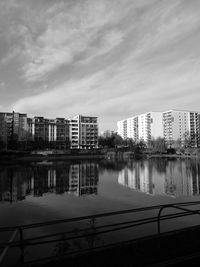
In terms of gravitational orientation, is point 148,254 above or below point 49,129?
below

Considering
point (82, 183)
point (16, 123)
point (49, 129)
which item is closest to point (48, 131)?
point (49, 129)

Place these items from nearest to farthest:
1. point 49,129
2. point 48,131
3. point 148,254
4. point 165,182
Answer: point 148,254 → point 165,182 → point 48,131 → point 49,129

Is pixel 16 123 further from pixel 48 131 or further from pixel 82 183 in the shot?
pixel 82 183

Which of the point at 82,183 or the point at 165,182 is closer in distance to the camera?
the point at 165,182

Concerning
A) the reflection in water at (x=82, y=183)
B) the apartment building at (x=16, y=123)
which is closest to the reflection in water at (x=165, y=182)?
the reflection in water at (x=82, y=183)

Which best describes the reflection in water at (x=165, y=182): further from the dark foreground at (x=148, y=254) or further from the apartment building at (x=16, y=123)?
the apartment building at (x=16, y=123)

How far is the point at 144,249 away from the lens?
662cm

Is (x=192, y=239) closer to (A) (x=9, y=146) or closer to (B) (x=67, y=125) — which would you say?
(A) (x=9, y=146)

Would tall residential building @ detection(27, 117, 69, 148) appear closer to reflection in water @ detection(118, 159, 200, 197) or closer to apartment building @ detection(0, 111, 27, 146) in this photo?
apartment building @ detection(0, 111, 27, 146)

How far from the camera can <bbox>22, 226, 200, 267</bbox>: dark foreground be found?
5.88 m

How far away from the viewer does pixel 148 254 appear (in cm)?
638

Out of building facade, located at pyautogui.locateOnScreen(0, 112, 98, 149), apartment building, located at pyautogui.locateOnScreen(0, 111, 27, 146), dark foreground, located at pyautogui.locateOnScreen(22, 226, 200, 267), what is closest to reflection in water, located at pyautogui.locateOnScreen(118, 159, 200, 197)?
dark foreground, located at pyautogui.locateOnScreen(22, 226, 200, 267)

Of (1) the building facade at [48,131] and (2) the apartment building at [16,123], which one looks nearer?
(2) the apartment building at [16,123]

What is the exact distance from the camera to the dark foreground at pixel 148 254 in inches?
232
